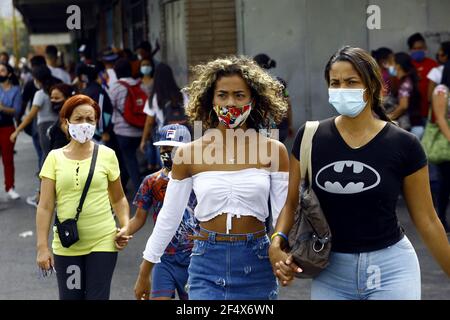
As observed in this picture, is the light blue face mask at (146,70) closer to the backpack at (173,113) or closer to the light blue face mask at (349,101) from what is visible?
the backpack at (173,113)

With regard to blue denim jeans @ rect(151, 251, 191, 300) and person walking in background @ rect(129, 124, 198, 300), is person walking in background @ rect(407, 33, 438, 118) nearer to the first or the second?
person walking in background @ rect(129, 124, 198, 300)

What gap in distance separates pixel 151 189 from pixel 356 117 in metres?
2.03

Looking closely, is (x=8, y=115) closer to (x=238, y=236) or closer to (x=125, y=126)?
(x=125, y=126)

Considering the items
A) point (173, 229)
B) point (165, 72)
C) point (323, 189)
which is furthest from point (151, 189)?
point (165, 72)

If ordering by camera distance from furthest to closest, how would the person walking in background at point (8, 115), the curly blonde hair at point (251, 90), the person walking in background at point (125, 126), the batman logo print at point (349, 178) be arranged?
the person walking in background at point (8, 115), the person walking in background at point (125, 126), the curly blonde hair at point (251, 90), the batman logo print at point (349, 178)

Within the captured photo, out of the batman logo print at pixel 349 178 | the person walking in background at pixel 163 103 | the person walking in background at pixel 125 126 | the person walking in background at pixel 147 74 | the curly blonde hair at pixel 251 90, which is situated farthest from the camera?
the person walking in background at pixel 147 74

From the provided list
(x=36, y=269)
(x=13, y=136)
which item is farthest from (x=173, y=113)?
(x=13, y=136)

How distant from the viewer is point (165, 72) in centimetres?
1076

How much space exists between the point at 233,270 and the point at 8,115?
29.6 feet

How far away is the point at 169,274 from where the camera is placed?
5.84m

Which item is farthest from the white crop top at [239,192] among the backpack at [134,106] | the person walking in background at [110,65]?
the person walking in background at [110,65]

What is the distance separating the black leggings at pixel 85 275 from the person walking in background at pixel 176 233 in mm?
257

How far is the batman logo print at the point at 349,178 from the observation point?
4027 millimetres

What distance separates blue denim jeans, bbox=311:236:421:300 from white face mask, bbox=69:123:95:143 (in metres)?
2.37
